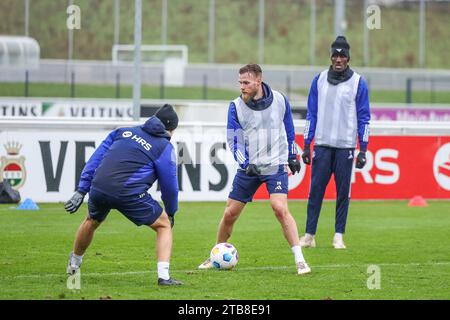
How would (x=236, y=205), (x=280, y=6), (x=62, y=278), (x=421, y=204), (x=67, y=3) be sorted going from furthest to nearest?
(x=280, y=6), (x=67, y=3), (x=421, y=204), (x=236, y=205), (x=62, y=278)

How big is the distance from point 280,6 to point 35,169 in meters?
32.3

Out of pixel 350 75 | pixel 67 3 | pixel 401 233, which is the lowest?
pixel 401 233

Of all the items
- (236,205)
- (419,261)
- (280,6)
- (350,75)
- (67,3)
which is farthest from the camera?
(280,6)

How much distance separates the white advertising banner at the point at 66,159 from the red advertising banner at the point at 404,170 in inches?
90.3

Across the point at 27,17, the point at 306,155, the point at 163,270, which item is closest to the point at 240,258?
the point at 306,155

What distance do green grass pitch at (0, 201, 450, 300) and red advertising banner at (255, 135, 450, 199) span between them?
1.33m

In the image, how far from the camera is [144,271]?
10.7 metres

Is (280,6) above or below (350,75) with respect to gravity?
above

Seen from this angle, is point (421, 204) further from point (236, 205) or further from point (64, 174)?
point (236, 205)

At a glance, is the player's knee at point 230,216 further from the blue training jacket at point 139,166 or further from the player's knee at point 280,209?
the blue training jacket at point 139,166

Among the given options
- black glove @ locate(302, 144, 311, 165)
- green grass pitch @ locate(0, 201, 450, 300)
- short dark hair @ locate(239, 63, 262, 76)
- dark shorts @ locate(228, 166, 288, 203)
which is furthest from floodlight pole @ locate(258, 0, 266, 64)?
short dark hair @ locate(239, 63, 262, 76)

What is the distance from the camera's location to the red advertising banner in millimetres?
19312

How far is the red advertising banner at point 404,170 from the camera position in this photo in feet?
63.4
